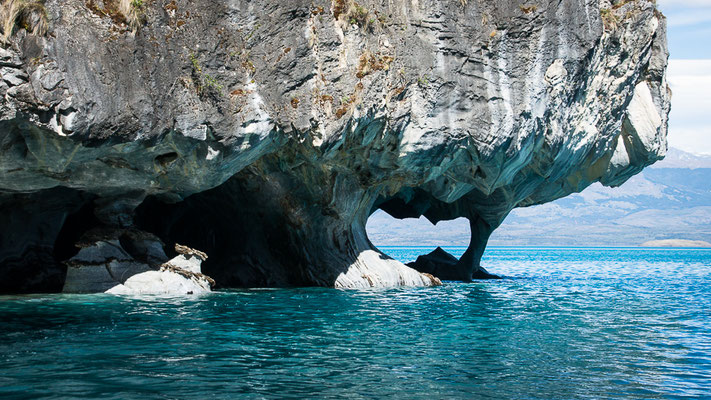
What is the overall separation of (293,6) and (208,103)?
4.24 m

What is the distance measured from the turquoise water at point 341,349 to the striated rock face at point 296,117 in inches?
151

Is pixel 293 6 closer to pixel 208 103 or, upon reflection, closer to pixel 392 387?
pixel 208 103

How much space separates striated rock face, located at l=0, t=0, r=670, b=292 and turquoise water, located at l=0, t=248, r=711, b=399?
3845 millimetres

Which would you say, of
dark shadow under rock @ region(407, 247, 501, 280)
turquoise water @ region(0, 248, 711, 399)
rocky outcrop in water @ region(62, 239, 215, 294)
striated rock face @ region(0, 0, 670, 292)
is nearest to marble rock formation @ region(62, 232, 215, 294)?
rocky outcrop in water @ region(62, 239, 215, 294)

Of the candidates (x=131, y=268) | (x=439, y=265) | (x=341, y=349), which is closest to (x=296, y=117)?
(x=131, y=268)

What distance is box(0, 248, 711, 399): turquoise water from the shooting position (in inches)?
412

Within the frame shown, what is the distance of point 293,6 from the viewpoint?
71.8ft

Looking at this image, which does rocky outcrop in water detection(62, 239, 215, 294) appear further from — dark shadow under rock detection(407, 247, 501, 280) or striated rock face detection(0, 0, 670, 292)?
dark shadow under rock detection(407, 247, 501, 280)

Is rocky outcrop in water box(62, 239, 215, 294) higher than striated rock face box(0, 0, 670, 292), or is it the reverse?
striated rock face box(0, 0, 670, 292)

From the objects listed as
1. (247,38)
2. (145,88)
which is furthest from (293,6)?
(145,88)

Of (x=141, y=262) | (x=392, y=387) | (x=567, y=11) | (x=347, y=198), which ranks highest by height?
(x=567, y=11)

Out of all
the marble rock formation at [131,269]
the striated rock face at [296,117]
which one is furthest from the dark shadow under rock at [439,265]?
the marble rock formation at [131,269]

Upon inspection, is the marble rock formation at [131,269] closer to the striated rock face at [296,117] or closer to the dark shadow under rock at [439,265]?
the striated rock face at [296,117]

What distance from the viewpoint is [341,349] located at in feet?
44.7
